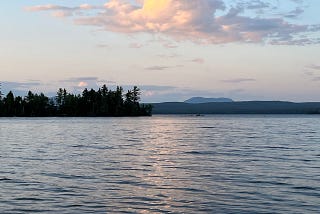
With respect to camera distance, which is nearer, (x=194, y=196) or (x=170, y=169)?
(x=194, y=196)

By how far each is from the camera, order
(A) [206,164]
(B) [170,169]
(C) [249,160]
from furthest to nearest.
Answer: (C) [249,160] → (A) [206,164] → (B) [170,169]

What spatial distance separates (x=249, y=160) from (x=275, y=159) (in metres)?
2.57

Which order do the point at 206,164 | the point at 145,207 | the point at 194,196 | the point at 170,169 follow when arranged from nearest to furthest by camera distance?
1. the point at 145,207
2. the point at 194,196
3. the point at 170,169
4. the point at 206,164

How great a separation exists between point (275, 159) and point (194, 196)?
1928 cm

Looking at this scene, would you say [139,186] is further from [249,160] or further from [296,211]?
[249,160]

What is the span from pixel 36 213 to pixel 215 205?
27.0 feet

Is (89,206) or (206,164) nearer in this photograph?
(89,206)

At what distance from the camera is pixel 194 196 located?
81.0 ft

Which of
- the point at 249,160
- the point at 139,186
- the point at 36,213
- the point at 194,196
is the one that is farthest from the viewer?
the point at 249,160

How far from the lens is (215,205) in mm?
22484

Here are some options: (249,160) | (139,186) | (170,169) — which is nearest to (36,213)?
(139,186)

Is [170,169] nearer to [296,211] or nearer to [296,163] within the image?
[296,163]

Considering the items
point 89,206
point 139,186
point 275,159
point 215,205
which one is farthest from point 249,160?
point 89,206

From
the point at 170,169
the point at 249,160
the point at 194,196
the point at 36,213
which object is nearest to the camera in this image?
the point at 36,213
